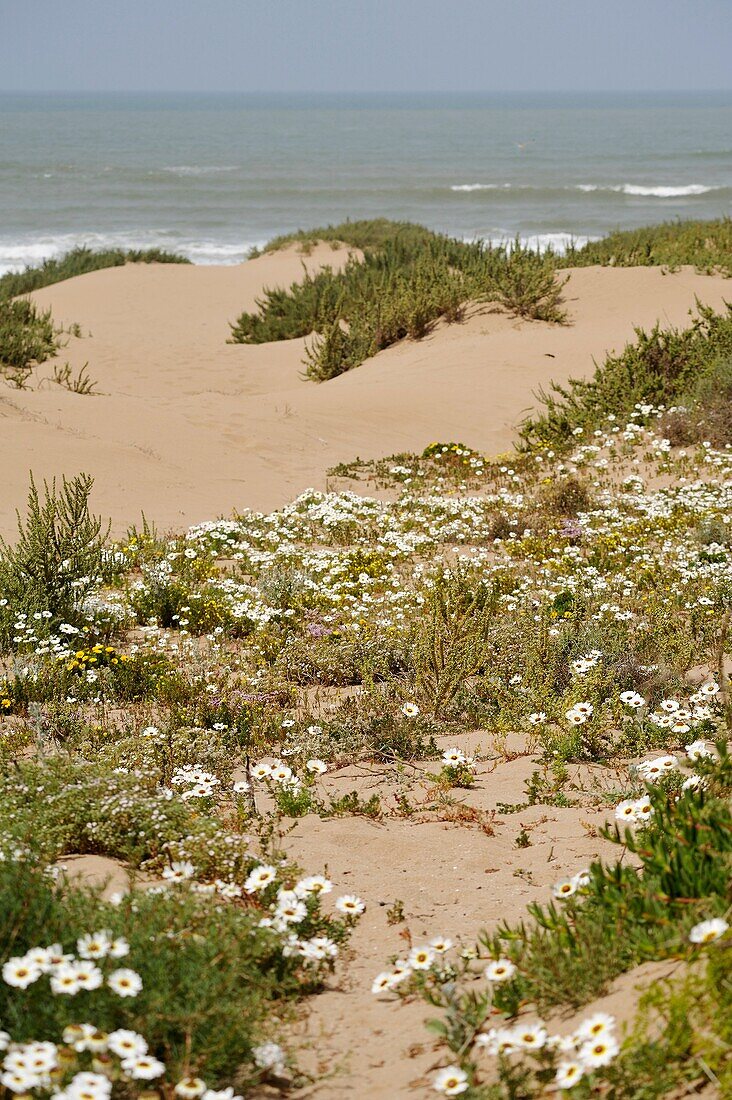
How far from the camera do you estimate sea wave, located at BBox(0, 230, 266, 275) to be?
1428 inches

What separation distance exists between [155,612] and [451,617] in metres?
1.99

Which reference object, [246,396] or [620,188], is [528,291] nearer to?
[246,396]

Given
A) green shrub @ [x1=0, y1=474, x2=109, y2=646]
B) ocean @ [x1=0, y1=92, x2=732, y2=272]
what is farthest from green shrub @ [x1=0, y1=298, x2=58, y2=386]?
ocean @ [x1=0, y1=92, x2=732, y2=272]

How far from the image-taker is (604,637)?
5723 mm

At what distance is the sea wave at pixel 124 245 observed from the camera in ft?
119

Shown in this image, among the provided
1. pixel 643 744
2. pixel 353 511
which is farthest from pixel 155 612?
pixel 643 744

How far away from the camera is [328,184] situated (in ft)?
189

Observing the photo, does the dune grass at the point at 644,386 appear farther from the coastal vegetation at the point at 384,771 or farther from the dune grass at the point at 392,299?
the dune grass at the point at 392,299

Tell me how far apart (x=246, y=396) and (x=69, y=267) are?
13.0 m

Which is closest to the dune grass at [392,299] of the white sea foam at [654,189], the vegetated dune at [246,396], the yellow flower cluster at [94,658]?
the vegetated dune at [246,396]

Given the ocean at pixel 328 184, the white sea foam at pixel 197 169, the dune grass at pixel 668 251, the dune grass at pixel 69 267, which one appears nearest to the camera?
the dune grass at pixel 668 251

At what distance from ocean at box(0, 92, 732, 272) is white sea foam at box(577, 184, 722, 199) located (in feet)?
0.52

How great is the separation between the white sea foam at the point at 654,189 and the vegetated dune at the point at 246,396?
3881 centimetres

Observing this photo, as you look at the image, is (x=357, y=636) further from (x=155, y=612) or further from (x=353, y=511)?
(x=353, y=511)
